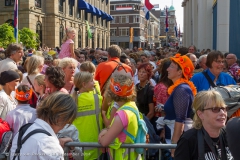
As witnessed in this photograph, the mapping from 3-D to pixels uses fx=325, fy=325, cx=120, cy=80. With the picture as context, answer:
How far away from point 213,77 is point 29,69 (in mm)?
3302

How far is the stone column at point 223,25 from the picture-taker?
14367mm

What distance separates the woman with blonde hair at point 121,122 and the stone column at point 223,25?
11.4 meters

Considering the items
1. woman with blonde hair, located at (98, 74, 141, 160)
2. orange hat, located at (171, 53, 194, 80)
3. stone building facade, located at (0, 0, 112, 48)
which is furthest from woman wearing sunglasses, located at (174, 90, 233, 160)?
stone building facade, located at (0, 0, 112, 48)

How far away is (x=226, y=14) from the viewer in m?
14.4

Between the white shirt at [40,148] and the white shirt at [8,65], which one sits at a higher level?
the white shirt at [8,65]

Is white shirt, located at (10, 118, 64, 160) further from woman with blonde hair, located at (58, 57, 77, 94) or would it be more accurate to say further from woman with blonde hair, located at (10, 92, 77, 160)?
woman with blonde hair, located at (58, 57, 77, 94)

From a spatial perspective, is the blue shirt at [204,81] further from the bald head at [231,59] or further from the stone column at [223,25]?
the stone column at [223,25]

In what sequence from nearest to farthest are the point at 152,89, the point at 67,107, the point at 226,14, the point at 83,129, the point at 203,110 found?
1. the point at 67,107
2. the point at 203,110
3. the point at 83,129
4. the point at 152,89
5. the point at 226,14

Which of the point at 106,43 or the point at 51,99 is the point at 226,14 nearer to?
the point at 51,99

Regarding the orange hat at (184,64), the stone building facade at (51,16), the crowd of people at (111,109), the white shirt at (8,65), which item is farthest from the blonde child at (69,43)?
the stone building facade at (51,16)

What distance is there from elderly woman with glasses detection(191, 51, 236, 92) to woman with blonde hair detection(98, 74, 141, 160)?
6.02 feet

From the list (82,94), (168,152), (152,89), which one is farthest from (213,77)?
(82,94)

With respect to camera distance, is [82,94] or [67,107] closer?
[67,107]

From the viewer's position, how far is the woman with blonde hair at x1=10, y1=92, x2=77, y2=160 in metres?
2.57
